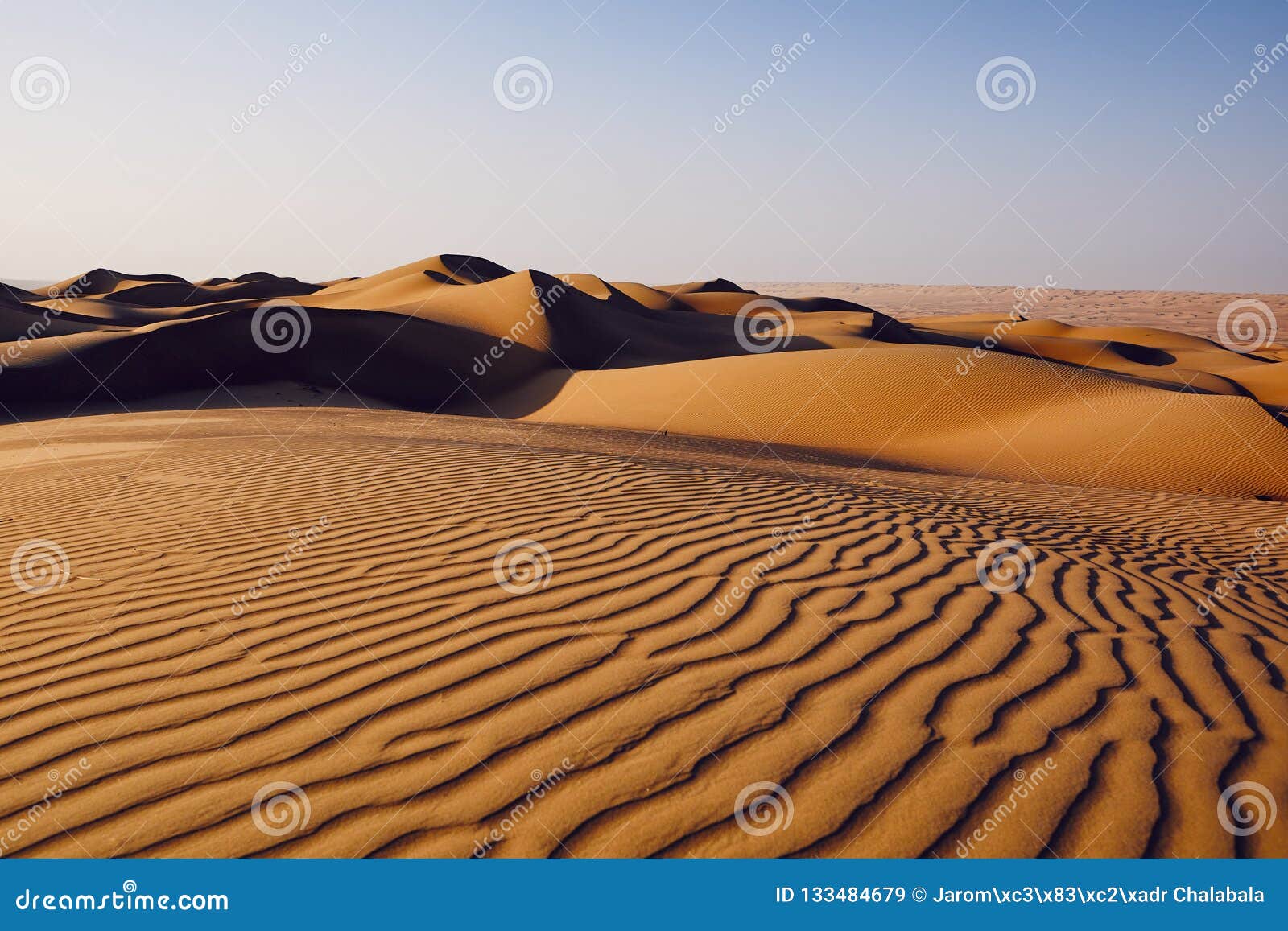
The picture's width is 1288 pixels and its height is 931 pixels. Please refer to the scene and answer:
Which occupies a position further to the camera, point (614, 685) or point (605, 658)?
point (605, 658)

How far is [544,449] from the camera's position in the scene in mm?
8344

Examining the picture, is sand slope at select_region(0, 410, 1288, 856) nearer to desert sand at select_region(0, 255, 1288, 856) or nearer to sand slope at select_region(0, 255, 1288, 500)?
desert sand at select_region(0, 255, 1288, 856)

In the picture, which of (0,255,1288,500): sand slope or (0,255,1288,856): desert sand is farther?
(0,255,1288,500): sand slope

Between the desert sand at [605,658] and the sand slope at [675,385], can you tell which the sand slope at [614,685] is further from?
the sand slope at [675,385]

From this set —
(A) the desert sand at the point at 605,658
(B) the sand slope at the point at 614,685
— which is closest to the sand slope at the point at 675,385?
(A) the desert sand at the point at 605,658

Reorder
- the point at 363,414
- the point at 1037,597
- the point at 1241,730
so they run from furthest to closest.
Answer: the point at 363,414 → the point at 1037,597 → the point at 1241,730

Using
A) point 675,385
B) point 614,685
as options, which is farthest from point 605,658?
point 675,385

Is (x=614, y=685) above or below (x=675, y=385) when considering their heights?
below

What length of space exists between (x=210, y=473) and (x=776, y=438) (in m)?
10.5

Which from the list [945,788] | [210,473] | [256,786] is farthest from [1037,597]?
[210,473]

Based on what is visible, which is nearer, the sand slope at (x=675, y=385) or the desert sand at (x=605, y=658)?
the desert sand at (x=605, y=658)

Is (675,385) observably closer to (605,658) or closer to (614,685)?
(605,658)

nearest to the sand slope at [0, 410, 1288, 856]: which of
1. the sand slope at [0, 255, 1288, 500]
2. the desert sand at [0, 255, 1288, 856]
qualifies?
the desert sand at [0, 255, 1288, 856]

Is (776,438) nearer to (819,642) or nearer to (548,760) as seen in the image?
(819,642)
